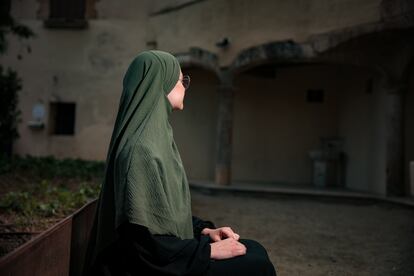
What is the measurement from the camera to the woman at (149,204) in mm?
1451

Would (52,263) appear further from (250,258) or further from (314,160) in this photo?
(314,160)

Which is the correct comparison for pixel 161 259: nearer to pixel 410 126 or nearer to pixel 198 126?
pixel 410 126

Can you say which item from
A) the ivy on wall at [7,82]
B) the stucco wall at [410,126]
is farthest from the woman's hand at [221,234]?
the stucco wall at [410,126]

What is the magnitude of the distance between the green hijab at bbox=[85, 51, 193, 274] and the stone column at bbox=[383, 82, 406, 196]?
7.57 metres

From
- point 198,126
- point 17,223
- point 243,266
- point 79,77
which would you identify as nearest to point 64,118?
point 79,77

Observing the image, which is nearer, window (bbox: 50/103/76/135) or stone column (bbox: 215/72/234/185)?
stone column (bbox: 215/72/234/185)

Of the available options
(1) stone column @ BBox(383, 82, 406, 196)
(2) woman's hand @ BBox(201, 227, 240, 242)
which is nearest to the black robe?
(2) woman's hand @ BBox(201, 227, 240, 242)

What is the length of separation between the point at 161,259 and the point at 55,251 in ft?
3.05

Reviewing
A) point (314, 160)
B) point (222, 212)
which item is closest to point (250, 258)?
point (222, 212)

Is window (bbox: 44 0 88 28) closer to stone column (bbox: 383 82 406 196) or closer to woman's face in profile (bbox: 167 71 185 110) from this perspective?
stone column (bbox: 383 82 406 196)

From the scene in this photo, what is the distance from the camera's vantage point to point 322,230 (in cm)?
553

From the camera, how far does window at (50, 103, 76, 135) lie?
12086 millimetres

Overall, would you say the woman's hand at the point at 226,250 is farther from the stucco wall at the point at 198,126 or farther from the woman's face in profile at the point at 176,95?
the stucco wall at the point at 198,126

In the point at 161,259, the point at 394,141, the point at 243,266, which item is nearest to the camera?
the point at 161,259
